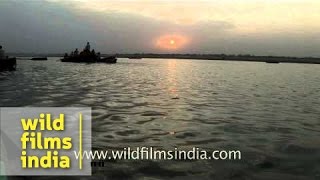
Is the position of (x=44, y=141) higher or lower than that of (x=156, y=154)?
higher

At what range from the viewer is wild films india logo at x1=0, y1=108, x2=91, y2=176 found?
7.74m

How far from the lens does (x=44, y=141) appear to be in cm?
1034

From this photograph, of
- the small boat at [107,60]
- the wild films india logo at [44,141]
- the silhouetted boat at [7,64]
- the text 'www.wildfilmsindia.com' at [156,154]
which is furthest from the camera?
the small boat at [107,60]

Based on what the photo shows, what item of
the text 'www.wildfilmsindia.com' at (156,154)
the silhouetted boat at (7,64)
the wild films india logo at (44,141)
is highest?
the silhouetted boat at (7,64)

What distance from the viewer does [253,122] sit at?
14727mm

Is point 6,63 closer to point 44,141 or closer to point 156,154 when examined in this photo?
point 44,141

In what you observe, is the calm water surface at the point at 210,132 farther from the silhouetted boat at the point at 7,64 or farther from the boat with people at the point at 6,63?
the silhouetted boat at the point at 7,64

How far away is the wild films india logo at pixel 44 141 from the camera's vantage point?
7742 millimetres

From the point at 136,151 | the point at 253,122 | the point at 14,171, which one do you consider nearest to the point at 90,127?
the point at 136,151

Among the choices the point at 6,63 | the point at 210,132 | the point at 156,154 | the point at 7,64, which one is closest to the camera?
the point at 156,154

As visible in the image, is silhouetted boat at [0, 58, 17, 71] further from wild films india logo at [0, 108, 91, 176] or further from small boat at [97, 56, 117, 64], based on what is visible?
small boat at [97, 56, 117, 64]

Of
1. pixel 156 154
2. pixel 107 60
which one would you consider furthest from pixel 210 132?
pixel 107 60

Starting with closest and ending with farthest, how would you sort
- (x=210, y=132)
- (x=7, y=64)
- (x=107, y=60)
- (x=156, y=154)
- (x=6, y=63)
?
(x=156, y=154) < (x=210, y=132) < (x=6, y=63) < (x=7, y=64) < (x=107, y=60)

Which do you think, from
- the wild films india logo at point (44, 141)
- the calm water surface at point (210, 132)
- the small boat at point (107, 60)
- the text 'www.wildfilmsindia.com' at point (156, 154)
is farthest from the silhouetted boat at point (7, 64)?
the small boat at point (107, 60)
